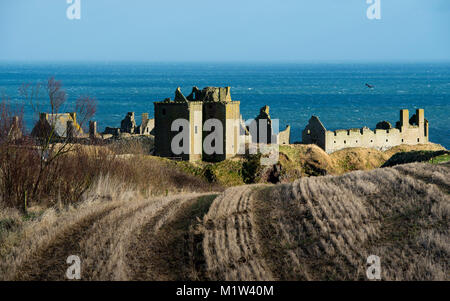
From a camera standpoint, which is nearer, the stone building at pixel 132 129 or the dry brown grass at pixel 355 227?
the dry brown grass at pixel 355 227

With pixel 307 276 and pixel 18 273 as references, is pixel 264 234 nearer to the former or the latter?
pixel 307 276

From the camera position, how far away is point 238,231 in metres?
16.2

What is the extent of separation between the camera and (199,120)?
49.8 metres

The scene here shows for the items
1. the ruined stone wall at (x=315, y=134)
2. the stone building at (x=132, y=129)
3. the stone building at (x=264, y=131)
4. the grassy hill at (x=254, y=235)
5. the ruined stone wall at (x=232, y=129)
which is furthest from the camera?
the stone building at (x=132, y=129)

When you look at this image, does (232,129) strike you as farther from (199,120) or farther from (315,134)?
(315,134)

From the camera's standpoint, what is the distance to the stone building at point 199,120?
48562mm

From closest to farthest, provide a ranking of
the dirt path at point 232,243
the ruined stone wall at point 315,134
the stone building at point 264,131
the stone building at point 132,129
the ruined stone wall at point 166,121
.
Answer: the dirt path at point 232,243 < the ruined stone wall at point 166,121 < the stone building at point 264,131 < the ruined stone wall at point 315,134 < the stone building at point 132,129

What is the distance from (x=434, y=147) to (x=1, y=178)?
5527cm

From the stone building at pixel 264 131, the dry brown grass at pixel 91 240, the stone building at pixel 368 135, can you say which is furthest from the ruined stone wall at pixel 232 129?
the dry brown grass at pixel 91 240

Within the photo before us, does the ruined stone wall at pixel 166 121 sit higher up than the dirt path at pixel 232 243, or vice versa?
the ruined stone wall at pixel 166 121

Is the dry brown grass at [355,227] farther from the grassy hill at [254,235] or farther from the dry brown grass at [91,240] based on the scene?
the dry brown grass at [91,240]

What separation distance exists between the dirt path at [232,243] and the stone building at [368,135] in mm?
40860

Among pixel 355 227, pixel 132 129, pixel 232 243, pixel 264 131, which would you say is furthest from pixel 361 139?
pixel 232 243
